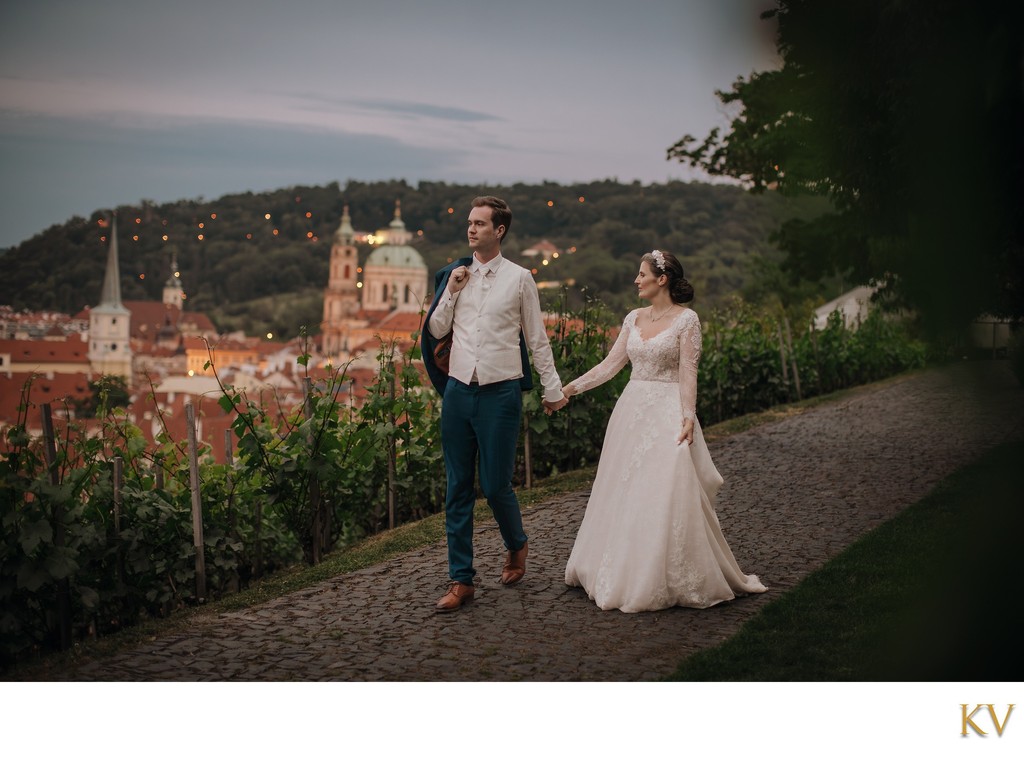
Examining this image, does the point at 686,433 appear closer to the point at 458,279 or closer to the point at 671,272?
the point at 671,272

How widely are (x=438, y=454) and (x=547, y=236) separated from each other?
33.0 feet

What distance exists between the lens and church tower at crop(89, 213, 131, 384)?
676cm

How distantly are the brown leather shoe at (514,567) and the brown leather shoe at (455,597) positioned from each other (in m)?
0.33

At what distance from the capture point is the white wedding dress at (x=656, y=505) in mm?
4172

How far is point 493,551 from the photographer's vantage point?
17.2ft

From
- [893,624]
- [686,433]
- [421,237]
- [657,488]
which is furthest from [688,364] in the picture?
[421,237]

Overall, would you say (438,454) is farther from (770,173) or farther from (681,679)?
(770,173)

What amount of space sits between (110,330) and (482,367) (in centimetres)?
501

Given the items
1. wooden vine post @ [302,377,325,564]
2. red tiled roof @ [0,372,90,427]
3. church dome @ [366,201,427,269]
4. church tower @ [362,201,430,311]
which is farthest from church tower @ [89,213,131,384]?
church tower @ [362,201,430,311]

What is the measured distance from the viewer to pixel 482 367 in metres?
4.14

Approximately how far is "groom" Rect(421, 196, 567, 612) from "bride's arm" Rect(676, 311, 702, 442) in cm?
51

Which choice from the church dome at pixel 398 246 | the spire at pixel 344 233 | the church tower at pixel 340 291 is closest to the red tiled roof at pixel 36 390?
the church dome at pixel 398 246

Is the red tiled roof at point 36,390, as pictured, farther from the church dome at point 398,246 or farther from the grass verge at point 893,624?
the church dome at point 398,246

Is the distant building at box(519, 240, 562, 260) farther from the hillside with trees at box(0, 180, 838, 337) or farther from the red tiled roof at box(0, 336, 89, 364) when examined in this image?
the red tiled roof at box(0, 336, 89, 364)
